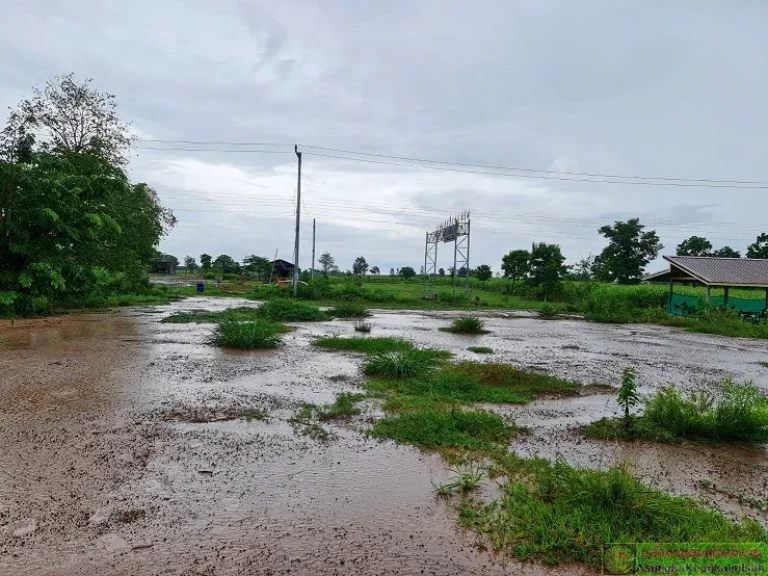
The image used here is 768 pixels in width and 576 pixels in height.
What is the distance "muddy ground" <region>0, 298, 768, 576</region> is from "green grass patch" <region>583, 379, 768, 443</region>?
26 cm

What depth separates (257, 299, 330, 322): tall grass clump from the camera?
1731 cm

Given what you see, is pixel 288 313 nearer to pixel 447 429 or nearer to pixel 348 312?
pixel 348 312

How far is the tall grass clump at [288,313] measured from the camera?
56.8ft

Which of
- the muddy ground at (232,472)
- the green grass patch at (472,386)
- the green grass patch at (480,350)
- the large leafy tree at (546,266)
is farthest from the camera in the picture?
the large leafy tree at (546,266)

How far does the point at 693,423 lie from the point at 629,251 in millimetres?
49037

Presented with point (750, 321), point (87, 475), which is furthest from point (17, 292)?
point (750, 321)

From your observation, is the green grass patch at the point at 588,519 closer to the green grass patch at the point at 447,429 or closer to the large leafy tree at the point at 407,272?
the green grass patch at the point at 447,429

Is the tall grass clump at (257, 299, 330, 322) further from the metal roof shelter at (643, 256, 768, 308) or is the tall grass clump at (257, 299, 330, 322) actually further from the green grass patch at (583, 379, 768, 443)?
the metal roof shelter at (643, 256, 768, 308)

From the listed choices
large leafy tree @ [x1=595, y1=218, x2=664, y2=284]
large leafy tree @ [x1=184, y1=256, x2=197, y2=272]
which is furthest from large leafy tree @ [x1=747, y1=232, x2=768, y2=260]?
large leafy tree @ [x1=184, y1=256, x2=197, y2=272]

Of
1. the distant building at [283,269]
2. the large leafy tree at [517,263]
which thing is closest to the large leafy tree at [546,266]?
the large leafy tree at [517,263]

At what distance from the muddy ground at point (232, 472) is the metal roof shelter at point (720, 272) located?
657 inches

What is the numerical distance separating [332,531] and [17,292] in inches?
638

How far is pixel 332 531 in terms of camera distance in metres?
3.48

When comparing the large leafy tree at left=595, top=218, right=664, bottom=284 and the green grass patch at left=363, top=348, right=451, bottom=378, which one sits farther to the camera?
the large leafy tree at left=595, top=218, right=664, bottom=284
